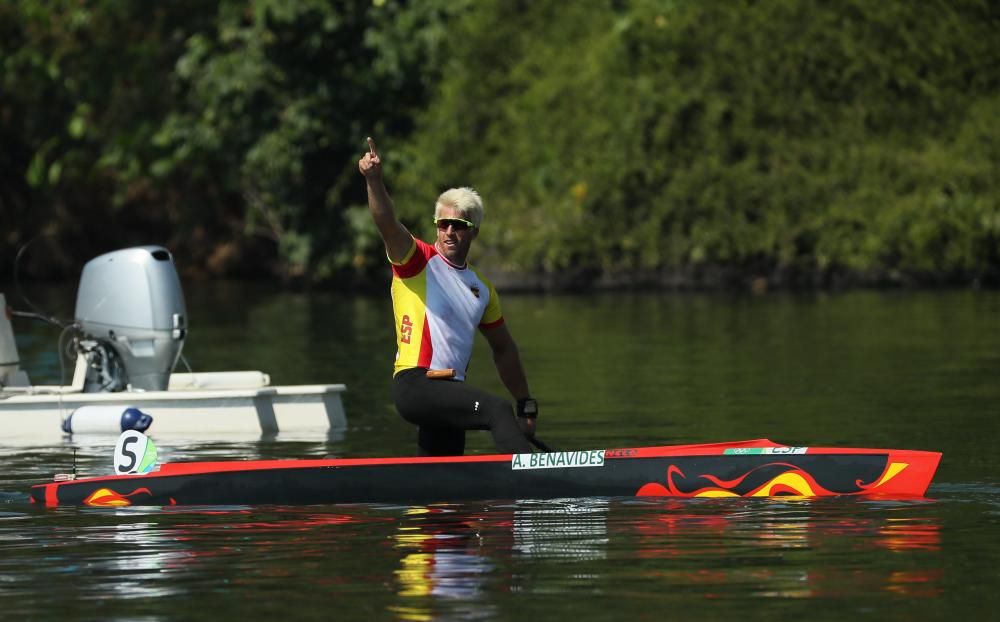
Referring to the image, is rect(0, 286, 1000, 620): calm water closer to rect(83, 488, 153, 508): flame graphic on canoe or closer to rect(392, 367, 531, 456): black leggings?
rect(83, 488, 153, 508): flame graphic on canoe

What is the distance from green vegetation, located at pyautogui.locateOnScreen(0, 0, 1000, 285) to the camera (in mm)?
52406

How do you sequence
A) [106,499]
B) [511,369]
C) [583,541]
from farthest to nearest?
[106,499], [511,369], [583,541]

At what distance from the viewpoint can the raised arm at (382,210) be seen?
11938 millimetres

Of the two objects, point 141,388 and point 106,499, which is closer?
point 106,499

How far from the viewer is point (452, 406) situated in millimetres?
12914

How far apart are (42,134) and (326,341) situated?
31.1 m

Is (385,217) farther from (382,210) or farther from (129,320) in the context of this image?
(129,320)

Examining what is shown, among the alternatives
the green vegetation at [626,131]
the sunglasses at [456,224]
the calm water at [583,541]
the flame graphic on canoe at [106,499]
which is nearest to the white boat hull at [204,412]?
the calm water at [583,541]

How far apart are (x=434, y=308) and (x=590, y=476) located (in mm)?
1681

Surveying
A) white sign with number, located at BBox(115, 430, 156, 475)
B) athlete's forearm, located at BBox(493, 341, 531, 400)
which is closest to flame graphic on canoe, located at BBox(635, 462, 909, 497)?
athlete's forearm, located at BBox(493, 341, 531, 400)

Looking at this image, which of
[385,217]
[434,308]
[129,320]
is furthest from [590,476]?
[129,320]

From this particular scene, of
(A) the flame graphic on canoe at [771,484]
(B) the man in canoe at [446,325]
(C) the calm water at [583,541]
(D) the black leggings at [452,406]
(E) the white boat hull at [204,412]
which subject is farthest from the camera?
(E) the white boat hull at [204,412]

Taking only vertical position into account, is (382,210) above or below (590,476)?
above

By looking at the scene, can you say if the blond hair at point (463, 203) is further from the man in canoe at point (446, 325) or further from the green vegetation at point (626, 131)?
the green vegetation at point (626, 131)
